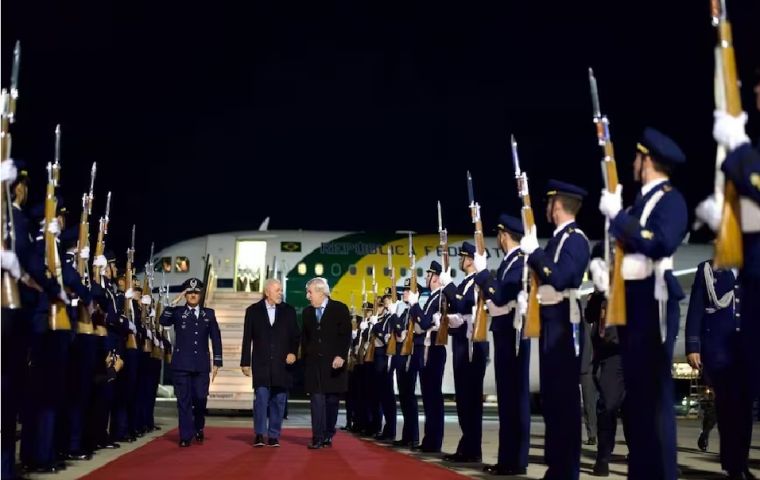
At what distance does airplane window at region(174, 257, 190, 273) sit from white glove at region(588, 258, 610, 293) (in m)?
22.6

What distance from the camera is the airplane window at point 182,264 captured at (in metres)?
27.7

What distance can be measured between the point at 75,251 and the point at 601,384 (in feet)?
16.8

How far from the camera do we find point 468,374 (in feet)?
31.6

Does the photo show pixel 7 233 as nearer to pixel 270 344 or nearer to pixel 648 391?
pixel 648 391

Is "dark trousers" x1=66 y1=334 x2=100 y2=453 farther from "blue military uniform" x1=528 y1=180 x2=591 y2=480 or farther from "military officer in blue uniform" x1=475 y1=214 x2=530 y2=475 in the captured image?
"blue military uniform" x1=528 y1=180 x2=591 y2=480

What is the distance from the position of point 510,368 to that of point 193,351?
16.0 feet

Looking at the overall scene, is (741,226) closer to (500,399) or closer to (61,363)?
(500,399)

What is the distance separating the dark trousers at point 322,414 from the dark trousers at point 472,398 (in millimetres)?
1989

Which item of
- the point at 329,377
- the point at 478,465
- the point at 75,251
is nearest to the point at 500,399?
the point at 478,465

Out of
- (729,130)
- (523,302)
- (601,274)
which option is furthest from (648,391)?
(523,302)

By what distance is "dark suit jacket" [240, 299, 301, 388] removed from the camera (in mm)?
11734

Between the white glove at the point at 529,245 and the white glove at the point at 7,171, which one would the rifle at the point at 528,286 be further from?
the white glove at the point at 7,171

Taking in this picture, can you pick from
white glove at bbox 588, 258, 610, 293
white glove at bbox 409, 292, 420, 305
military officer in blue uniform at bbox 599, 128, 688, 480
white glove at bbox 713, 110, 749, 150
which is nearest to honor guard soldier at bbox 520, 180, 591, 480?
white glove at bbox 588, 258, 610, 293

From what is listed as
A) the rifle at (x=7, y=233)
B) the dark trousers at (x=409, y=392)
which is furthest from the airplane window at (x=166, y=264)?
the rifle at (x=7, y=233)
